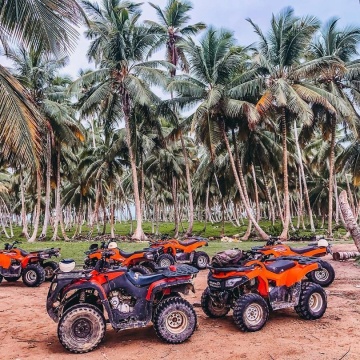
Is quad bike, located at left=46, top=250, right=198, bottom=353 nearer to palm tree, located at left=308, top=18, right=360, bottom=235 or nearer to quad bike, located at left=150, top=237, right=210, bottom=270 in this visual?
quad bike, located at left=150, top=237, right=210, bottom=270

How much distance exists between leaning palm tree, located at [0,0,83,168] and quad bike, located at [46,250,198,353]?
3.63 meters

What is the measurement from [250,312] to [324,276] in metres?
3.70

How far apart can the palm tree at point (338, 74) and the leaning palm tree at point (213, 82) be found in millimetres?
5210

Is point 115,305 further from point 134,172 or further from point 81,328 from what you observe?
point 134,172

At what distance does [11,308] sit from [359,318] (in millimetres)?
6210

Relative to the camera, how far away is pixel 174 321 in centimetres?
530

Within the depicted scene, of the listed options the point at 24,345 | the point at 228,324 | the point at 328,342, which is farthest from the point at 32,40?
the point at 328,342

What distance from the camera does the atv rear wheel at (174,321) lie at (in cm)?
518

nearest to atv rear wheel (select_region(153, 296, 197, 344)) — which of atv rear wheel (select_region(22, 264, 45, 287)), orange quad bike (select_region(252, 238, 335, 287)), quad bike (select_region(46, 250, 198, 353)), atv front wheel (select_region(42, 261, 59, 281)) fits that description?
quad bike (select_region(46, 250, 198, 353))

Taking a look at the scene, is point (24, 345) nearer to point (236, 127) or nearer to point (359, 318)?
point (359, 318)

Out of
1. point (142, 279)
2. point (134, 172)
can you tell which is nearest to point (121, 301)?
point (142, 279)

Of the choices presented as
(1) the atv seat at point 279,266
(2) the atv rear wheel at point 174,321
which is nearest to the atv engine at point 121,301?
(2) the atv rear wheel at point 174,321

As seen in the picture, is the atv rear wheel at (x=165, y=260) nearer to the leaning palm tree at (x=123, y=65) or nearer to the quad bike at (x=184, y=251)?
the quad bike at (x=184, y=251)

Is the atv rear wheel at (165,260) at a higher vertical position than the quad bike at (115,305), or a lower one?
higher
